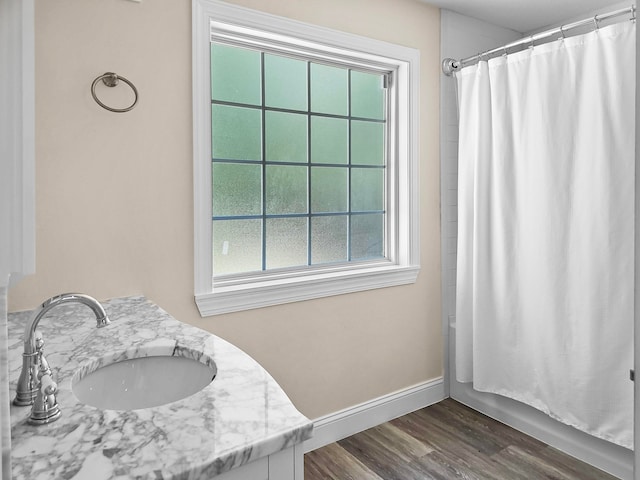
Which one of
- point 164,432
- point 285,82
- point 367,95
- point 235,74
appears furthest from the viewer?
point 367,95

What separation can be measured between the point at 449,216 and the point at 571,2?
138 cm

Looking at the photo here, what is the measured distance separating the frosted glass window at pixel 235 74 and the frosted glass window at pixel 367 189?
71 cm

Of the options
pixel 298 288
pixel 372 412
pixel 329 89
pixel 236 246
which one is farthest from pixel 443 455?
pixel 329 89

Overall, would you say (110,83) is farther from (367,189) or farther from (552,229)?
(552,229)

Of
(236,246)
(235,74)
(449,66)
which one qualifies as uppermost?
(449,66)

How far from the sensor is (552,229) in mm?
2137

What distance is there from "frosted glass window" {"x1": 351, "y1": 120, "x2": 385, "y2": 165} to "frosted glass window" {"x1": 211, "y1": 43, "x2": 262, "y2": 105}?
61 cm

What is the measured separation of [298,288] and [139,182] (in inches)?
34.4

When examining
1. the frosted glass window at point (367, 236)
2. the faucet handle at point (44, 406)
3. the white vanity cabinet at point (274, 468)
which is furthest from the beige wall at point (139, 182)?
the white vanity cabinet at point (274, 468)

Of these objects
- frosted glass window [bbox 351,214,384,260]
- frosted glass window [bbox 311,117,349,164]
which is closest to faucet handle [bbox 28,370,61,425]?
frosted glass window [bbox 311,117,349,164]

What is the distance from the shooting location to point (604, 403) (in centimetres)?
196

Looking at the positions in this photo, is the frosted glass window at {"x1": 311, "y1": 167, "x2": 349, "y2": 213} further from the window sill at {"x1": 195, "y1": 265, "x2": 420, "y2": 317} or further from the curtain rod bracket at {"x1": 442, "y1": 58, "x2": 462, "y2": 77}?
the curtain rod bracket at {"x1": 442, "y1": 58, "x2": 462, "y2": 77}

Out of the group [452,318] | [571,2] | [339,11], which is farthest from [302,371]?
[571,2]

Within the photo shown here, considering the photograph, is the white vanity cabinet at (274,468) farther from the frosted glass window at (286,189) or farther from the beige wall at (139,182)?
the frosted glass window at (286,189)
